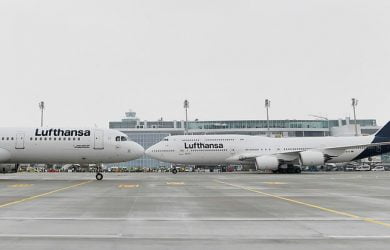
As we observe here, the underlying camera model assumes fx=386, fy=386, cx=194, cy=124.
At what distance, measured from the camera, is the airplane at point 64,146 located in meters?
31.5

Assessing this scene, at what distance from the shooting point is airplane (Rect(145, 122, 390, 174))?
52.5 m

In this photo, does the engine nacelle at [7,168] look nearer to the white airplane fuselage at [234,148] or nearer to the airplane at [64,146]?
the airplane at [64,146]

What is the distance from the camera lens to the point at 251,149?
53938 mm

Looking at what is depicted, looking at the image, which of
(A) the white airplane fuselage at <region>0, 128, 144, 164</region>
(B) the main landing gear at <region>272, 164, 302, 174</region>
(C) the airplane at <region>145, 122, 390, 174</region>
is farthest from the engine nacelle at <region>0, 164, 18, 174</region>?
(B) the main landing gear at <region>272, 164, 302, 174</region>

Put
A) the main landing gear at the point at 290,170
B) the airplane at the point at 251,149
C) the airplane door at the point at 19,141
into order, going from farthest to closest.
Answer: the main landing gear at the point at 290,170, the airplane at the point at 251,149, the airplane door at the point at 19,141

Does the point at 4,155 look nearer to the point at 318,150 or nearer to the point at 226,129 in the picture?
the point at 318,150

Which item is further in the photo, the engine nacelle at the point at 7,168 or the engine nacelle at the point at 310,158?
the engine nacelle at the point at 310,158

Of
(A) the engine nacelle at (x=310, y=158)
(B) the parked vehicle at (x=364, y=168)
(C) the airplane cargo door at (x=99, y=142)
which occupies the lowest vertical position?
(B) the parked vehicle at (x=364, y=168)

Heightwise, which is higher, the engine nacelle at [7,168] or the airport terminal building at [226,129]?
the airport terminal building at [226,129]

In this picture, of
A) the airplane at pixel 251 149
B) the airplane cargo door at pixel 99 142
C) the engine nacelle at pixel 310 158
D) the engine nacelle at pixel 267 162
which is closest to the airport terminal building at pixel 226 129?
the airplane at pixel 251 149

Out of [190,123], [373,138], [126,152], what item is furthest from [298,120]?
[126,152]

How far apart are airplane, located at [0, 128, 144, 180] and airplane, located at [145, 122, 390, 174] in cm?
2158

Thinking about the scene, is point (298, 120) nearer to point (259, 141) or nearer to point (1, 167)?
point (259, 141)

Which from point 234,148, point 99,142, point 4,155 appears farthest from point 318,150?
point 4,155
